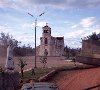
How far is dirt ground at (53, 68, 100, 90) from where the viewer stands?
2025 centimetres

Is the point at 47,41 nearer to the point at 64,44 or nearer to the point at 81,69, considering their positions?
the point at 64,44

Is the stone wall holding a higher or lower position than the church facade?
lower

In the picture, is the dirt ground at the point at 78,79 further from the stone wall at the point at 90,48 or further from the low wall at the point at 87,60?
the stone wall at the point at 90,48

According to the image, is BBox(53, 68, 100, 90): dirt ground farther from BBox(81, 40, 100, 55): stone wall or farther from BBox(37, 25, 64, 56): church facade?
BBox(37, 25, 64, 56): church facade

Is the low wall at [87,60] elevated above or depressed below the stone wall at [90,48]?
below

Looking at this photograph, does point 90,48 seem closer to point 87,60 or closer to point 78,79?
point 87,60

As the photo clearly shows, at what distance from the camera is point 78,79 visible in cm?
2161

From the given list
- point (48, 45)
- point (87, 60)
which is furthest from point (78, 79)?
point (48, 45)

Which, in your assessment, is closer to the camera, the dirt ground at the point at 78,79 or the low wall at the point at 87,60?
the low wall at the point at 87,60

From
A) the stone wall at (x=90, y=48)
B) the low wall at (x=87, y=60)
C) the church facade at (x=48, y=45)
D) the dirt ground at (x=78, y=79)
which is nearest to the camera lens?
the low wall at (x=87, y=60)

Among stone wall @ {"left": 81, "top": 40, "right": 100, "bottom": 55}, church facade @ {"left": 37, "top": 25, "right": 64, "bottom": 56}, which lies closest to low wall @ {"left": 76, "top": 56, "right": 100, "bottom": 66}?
stone wall @ {"left": 81, "top": 40, "right": 100, "bottom": 55}

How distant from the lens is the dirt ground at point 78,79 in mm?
20253

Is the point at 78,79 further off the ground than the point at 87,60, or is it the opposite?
the point at 87,60

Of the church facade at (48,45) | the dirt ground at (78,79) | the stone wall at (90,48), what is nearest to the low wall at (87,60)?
the stone wall at (90,48)
